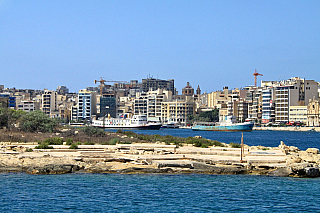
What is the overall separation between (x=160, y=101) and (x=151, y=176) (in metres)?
153

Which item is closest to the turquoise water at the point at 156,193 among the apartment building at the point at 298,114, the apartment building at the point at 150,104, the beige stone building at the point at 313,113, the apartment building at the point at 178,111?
the beige stone building at the point at 313,113

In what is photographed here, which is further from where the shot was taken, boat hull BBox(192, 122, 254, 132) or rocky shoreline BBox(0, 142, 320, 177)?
boat hull BBox(192, 122, 254, 132)

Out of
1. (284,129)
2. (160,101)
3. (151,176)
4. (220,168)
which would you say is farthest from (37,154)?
(160,101)

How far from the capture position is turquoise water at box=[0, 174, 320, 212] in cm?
1631

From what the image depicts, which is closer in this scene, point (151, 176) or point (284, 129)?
point (151, 176)

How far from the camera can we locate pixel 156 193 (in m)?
18.3

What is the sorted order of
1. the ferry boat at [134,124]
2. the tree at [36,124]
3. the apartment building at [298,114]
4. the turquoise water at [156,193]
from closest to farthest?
the turquoise water at [156,193], the tree at [36,124], the apartment building at [298,114], the ferry boat at [134,124]

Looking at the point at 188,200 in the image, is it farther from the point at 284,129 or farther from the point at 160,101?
the point at 160,101

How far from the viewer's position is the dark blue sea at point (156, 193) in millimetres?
16312

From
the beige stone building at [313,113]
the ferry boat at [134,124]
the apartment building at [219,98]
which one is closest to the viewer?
the beige stone building at [313,113]

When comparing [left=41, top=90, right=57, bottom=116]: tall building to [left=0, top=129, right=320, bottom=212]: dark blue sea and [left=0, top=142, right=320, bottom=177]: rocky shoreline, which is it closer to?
[left=0, top=142, right=320, bottom=177]: rocky shoreline

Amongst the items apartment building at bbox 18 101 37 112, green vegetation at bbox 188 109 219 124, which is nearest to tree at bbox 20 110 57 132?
green vegetation at bbox 188 109 219 124

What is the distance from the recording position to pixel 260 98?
462 feet

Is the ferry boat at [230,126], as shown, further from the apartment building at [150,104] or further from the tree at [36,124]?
the tree at [36,124]
